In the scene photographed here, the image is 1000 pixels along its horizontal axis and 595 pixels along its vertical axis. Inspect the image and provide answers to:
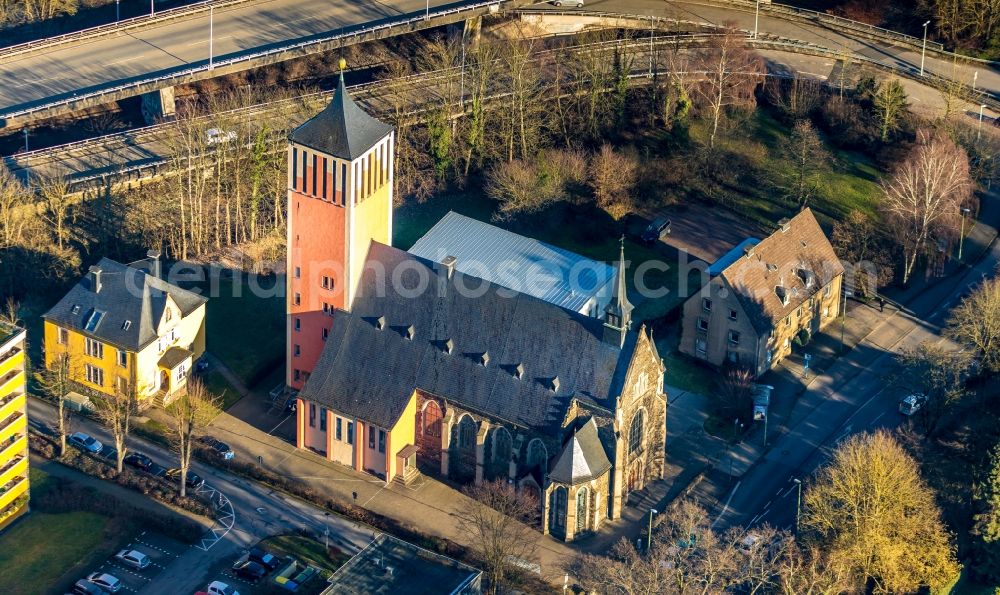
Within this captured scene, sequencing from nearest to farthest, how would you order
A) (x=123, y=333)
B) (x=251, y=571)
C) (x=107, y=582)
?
(x=107, y=582) < (x=251, y=571) < (x=123, y=333)

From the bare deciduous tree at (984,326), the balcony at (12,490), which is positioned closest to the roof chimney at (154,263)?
the balcony at (12,490)

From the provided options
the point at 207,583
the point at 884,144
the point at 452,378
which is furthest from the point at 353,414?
the point at 884,144

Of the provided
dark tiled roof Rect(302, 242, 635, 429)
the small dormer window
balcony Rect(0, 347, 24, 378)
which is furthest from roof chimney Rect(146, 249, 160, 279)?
the small dormer window

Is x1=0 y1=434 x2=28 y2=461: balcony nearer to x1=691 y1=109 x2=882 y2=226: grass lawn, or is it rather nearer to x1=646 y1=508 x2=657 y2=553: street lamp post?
x1=646 y1=508 x2=657 y2=553: street lamp post

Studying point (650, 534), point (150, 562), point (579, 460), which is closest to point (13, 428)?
point (150, 562)

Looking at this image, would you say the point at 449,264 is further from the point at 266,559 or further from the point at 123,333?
the point at 123,333

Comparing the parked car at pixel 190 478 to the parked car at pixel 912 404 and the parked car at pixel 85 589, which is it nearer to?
the parked car at pixel 85 589
